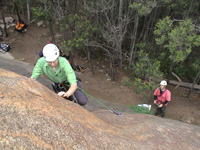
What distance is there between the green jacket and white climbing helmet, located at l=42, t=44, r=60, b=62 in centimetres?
21

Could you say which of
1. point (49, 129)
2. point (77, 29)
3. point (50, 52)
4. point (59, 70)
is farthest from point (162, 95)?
point (77, 29)

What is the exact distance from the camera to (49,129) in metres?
2.06

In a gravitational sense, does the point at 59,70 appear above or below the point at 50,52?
below

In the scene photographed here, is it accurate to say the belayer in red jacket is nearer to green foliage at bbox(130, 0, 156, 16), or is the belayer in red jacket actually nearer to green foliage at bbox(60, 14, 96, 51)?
green foliage at bbox(130, 0, 156, 16)

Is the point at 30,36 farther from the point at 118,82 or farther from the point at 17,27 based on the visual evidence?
the point at 118,82

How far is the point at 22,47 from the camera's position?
15.0 metres

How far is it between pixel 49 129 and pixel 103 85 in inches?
395

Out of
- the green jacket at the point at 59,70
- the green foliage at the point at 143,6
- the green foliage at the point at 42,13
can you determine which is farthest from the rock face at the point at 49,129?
the green foliage at the point at 42,13

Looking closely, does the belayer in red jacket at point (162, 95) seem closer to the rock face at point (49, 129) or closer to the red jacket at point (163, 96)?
the red jacket at point (163, 96)

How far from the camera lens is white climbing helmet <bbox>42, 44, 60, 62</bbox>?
9.14 feet

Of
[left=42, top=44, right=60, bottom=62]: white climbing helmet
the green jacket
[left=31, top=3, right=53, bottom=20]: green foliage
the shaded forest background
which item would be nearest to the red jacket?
the shaded forest background

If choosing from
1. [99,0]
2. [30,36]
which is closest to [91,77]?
[99,0]

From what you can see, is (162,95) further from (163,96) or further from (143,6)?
(143,6)

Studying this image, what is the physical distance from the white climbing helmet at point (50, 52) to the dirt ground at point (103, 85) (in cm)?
801
